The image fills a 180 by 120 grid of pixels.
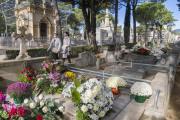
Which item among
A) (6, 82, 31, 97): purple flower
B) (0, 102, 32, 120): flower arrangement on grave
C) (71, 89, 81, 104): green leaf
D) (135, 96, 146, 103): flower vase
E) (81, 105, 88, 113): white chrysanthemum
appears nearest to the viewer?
(0, 102, 32, 120): flower arrangement on grave

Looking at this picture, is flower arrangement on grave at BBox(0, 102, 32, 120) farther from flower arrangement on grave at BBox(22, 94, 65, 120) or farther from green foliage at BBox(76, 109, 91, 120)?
green foliage at BBox(76, 109, 91, 120)

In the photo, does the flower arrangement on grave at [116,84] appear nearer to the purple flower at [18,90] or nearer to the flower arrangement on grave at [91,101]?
the flower arrangement on grave at [91,101]

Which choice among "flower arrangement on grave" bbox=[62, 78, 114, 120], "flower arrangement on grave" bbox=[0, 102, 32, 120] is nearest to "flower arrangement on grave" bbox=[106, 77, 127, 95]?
"flower arrangement on grave" bbox=[62, 78, 114, 120]

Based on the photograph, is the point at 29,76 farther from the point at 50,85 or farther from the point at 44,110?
the point at 44,110

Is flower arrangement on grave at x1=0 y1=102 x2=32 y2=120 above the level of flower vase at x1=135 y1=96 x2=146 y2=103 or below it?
above

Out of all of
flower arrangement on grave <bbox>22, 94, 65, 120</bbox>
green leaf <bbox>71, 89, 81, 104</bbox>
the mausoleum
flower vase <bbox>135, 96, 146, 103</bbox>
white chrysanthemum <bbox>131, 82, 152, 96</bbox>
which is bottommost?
flower vase <bbox>135, 96, 146, 103</bbox>

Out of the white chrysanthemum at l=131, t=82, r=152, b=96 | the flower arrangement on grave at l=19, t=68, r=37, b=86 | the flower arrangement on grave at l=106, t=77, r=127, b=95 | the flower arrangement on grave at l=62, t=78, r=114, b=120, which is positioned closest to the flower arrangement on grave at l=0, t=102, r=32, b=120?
the flower arrangement on grave at l=62, t=78, r=114, b=120

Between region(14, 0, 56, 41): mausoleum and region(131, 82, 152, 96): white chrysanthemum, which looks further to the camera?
region(14, 0, 56, 41): mausoleum

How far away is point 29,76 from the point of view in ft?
15.2

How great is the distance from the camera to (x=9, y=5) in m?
16.5

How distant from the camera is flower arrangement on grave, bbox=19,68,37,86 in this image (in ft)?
14.6

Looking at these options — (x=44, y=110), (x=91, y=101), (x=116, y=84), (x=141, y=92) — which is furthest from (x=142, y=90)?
(x=44, y=110)

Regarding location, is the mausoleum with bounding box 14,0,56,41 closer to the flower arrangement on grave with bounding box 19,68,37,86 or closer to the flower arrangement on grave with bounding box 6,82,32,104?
the flower arrangement on grave with bounding box 19,68,37,86

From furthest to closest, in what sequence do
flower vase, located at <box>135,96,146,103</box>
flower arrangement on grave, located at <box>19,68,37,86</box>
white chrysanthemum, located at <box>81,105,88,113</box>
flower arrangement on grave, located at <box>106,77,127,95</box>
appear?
flower arrangement on grave, located at <box>19,68,37,86</box>
flower arrangement on grave, located at <box>106,77,127,95</box>
flower vase, located at <box>135,96,146,103</box>
white chrysanthemum, located at <box>81,105,88,113</box>
